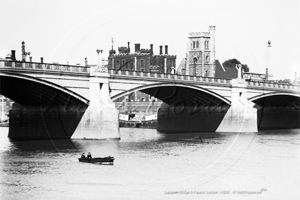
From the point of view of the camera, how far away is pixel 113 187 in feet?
187

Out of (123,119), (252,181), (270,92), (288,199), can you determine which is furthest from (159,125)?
(288,199)

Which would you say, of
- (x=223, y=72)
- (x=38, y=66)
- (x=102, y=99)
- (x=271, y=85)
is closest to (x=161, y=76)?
(x=102, y=99)

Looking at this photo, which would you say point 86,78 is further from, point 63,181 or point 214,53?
point 214,53

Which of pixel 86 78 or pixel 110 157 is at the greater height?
pixel 86 78

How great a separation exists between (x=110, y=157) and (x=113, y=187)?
12040 mm

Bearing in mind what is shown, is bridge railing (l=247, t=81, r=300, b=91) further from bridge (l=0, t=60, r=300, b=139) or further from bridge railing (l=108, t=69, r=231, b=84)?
bridge railing (l=108, t=69, r=231, b=84)

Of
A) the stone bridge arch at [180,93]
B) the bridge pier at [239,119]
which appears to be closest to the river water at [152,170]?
the stone bridge arch at [180,93]

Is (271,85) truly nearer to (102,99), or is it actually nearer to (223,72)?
(102,99)

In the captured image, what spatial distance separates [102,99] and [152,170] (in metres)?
24.9

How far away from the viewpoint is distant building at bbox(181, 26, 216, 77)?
167m

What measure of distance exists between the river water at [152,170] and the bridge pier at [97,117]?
161cm

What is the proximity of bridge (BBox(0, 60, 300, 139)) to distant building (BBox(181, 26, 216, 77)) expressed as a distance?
42804mm

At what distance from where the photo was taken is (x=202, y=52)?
548 feet

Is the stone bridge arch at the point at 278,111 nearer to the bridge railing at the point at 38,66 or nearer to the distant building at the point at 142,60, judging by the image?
the distant building at the point at 142,60
